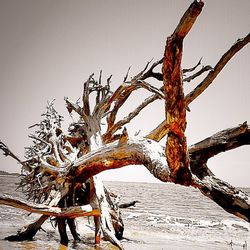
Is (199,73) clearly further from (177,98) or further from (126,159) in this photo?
(177,98)

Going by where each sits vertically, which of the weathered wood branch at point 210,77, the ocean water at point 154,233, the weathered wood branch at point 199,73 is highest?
the weathered wood branch at point 199,73

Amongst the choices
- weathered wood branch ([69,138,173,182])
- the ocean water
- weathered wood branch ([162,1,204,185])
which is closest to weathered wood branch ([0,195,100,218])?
weathered wood branch ([69,138,173,182])

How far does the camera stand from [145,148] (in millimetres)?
3543

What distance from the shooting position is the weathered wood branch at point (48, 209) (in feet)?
13.6

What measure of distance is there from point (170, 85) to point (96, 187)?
172 inches

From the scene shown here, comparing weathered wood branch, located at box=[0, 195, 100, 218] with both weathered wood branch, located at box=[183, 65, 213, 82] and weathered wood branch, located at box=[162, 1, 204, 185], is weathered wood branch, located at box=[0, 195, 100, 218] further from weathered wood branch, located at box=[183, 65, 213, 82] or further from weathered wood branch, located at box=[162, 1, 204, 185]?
weathered wood branch, located at box=[183, 65, 213, 82]

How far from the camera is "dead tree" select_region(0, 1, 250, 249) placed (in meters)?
2.21

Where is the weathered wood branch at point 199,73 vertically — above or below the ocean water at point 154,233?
above

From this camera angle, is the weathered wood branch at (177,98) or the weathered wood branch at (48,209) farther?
the weathered wood branch at (48,209)

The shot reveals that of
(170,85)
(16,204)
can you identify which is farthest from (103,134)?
(170,85)

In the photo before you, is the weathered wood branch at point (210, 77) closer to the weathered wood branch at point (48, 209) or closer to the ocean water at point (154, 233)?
the weathered wood branch at point (48, 209)

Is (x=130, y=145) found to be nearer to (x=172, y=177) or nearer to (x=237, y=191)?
(x=172, y=177)

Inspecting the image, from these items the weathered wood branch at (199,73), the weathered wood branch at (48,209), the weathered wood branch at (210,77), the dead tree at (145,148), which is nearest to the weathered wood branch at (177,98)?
the dead tree at (145,148)

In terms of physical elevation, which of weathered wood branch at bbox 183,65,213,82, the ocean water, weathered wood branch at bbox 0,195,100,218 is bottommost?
the ocean water
